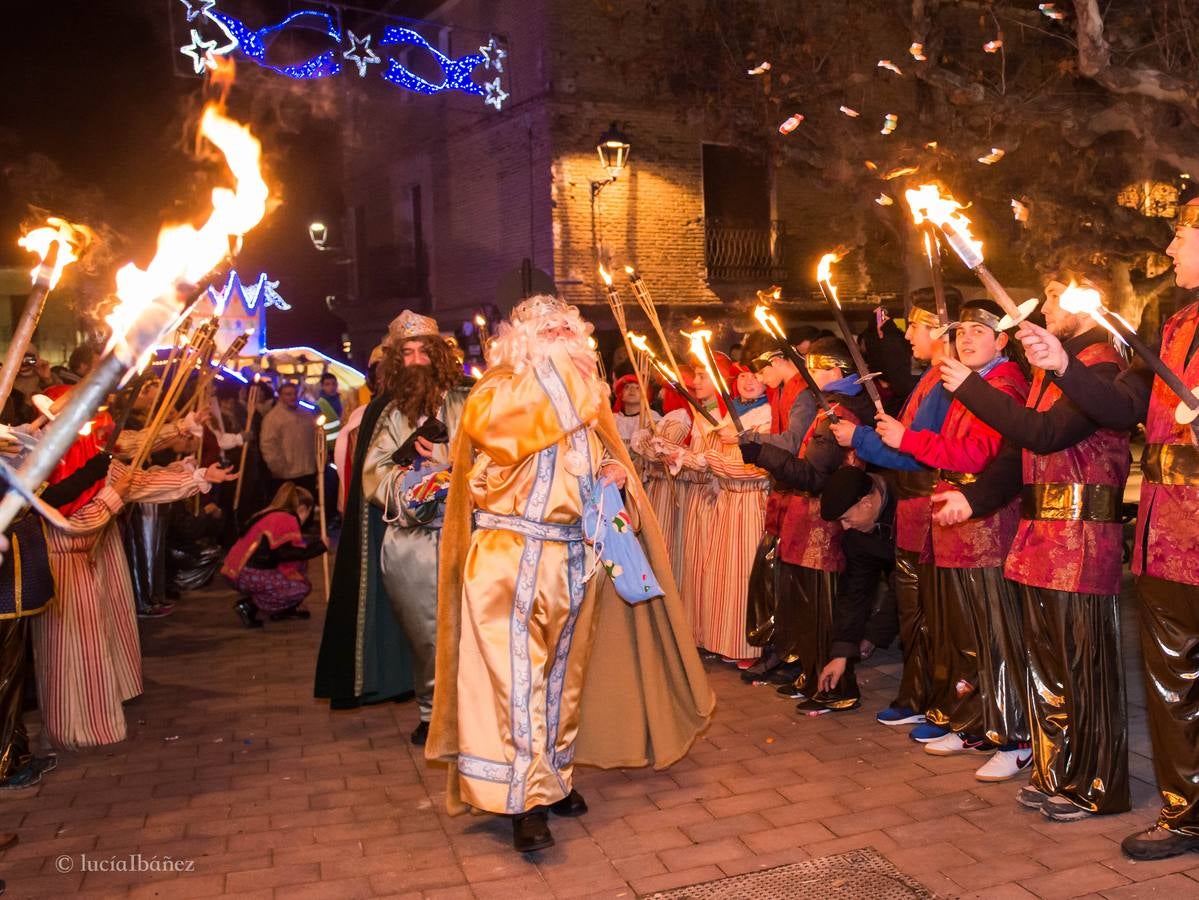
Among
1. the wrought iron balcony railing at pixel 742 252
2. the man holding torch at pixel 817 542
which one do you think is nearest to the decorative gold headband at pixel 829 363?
the man holding torch at pixel 817 542

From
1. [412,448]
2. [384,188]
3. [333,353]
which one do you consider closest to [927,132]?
[412,448]

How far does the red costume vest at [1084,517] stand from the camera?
14.5 ft

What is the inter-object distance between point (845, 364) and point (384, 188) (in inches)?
806

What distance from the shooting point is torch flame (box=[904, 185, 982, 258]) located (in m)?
3.59

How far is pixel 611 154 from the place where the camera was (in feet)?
58.5

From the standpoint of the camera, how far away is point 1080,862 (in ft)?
13.4

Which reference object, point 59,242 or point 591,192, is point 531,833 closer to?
point 59,242

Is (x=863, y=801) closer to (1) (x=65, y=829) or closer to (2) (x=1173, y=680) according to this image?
(2) (x=1173, y=680)

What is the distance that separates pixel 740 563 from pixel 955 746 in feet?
7.06

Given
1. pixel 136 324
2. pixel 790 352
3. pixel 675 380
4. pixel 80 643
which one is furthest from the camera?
pixel 675 380

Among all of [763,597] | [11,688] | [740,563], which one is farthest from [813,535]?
[11,688]

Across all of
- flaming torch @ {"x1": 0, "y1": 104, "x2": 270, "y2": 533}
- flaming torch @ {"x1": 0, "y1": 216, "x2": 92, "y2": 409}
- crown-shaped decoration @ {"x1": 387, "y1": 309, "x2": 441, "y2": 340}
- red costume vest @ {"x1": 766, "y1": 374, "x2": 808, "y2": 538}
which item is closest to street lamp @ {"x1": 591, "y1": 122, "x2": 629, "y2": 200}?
red costume vest @ {"x1": 766, "y1": 374, "x2": 808, "y2": 538}

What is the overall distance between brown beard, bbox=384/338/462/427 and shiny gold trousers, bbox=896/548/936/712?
254 cm

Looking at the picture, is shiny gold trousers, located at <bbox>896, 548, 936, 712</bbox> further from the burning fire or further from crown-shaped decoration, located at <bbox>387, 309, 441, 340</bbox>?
crown-shaped decoration, located at <bbox>387, 309, 441, 340</bbox>
